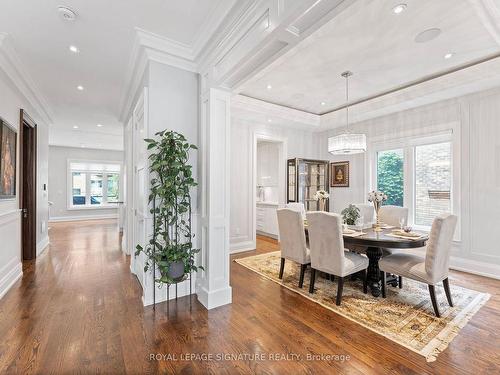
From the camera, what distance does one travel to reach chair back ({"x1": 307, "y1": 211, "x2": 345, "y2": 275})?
2.66 meters

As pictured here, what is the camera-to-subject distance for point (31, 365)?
1.80 m

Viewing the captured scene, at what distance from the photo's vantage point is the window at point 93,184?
9609 mm

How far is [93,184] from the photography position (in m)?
10.0

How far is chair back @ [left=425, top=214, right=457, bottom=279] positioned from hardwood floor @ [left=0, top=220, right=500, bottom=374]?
55 centimetres

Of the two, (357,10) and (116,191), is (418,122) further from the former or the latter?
(116,191)

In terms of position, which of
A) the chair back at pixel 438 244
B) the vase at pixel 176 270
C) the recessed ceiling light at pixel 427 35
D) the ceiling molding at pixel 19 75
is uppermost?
the recessed ceiling light at pixel 427 35

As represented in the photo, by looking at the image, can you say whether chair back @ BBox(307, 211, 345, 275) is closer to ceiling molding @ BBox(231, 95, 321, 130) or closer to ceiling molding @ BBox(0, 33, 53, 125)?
ceiling molding @ BBox(231, 95, 321, 130)

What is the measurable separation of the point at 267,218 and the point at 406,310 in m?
4.03

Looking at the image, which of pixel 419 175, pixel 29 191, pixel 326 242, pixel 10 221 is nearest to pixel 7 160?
pixel 10 221

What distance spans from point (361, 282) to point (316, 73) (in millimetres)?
3034

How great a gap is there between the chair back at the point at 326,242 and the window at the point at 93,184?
32.2 ft

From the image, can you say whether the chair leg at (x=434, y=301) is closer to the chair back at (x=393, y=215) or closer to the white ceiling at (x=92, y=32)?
the chair back at (x=393, y=215)

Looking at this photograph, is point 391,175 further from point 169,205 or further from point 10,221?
point 10,221

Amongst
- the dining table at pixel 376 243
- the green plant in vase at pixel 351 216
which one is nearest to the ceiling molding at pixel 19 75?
the dining table at pixel 376 243
